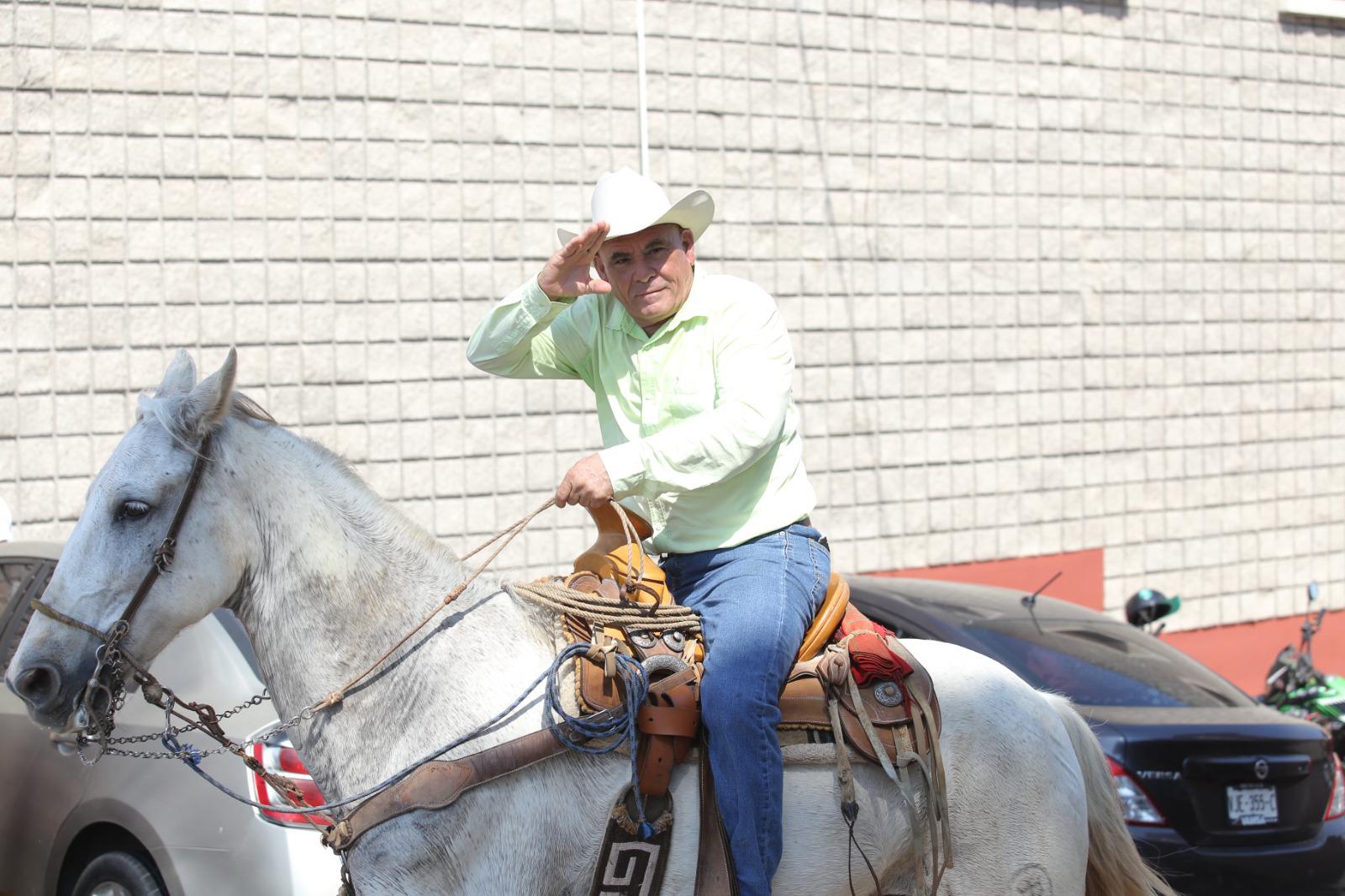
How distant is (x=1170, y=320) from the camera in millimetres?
10289

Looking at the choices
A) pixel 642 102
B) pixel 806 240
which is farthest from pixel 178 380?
pixel 806 240

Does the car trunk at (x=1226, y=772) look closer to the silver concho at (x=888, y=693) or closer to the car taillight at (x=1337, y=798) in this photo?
the car taillight at (x=1337, y=798)

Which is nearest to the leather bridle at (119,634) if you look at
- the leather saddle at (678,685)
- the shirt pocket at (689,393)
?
the leather saddle at (678,685)

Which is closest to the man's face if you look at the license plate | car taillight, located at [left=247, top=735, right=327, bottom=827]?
car taillight, located at [left=247, top=735, right=327, bottom=827]

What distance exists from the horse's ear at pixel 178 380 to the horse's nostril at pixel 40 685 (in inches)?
26.2

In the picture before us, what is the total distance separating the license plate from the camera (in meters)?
5.01

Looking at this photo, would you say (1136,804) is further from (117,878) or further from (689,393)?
(117,878)

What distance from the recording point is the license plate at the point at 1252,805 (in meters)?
5.01

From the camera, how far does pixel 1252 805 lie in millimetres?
5039

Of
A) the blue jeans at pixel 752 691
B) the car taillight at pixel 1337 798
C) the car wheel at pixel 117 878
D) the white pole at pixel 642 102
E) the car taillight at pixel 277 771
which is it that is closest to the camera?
the blue jeans at pixel 752 691

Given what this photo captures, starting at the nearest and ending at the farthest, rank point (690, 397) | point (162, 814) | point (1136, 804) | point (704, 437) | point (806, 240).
Result: point (704, 437), point (690, 397), point (162, 814), point (1136, 804), point (806, 240)

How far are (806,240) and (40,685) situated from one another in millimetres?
6916

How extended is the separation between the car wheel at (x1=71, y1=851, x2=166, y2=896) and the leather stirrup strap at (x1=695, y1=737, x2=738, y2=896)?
7.81ft

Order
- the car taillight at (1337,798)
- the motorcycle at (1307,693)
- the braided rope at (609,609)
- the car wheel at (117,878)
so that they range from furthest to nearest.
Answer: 1. the motorcycle at (1307,693)
2. the car taillight at (1337,798)
3. the car wheel at (117,878)
4. the braided rope at (609,609)
